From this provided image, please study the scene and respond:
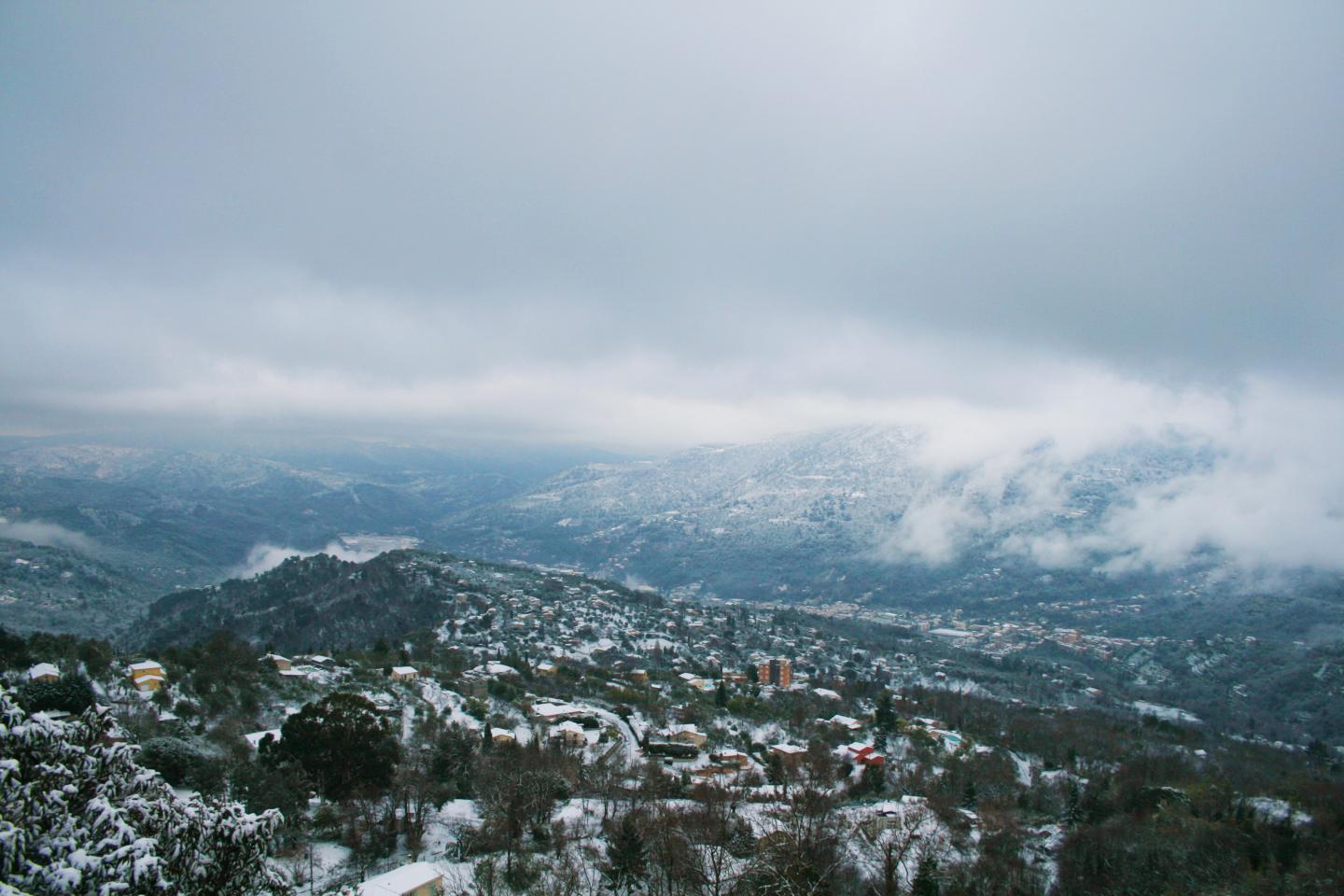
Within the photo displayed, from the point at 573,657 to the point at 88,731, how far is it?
75.0m

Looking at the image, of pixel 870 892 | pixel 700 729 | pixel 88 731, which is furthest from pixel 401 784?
pixel 700 729

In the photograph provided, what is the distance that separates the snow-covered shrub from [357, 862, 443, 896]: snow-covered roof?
12174 millimetres

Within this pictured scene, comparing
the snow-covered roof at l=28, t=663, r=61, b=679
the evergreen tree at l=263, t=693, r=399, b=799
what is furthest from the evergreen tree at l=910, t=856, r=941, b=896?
the snow-covered roof at l=28, t=663, r=61, b=679

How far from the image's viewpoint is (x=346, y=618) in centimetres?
8756

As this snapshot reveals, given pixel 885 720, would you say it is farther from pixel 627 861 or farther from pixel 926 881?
pixel 627 861

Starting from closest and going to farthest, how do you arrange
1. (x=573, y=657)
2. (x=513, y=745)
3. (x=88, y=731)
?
1. (x=88, y=731)
2. (x=513, y=745)
3. (x=573, y=657)

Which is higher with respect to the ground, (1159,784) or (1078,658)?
(1159,784)

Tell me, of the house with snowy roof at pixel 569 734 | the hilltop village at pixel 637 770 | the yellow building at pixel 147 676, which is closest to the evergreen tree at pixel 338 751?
the hilltop village at pixel 637 770

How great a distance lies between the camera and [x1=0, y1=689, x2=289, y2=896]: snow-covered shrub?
5344mm

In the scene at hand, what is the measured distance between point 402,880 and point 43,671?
24090mm

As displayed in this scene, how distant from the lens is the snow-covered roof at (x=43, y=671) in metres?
28.1

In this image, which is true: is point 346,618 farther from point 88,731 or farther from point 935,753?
point 88,731

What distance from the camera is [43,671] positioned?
28.8 meters

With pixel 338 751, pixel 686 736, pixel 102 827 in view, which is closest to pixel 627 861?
pixel 338 751
